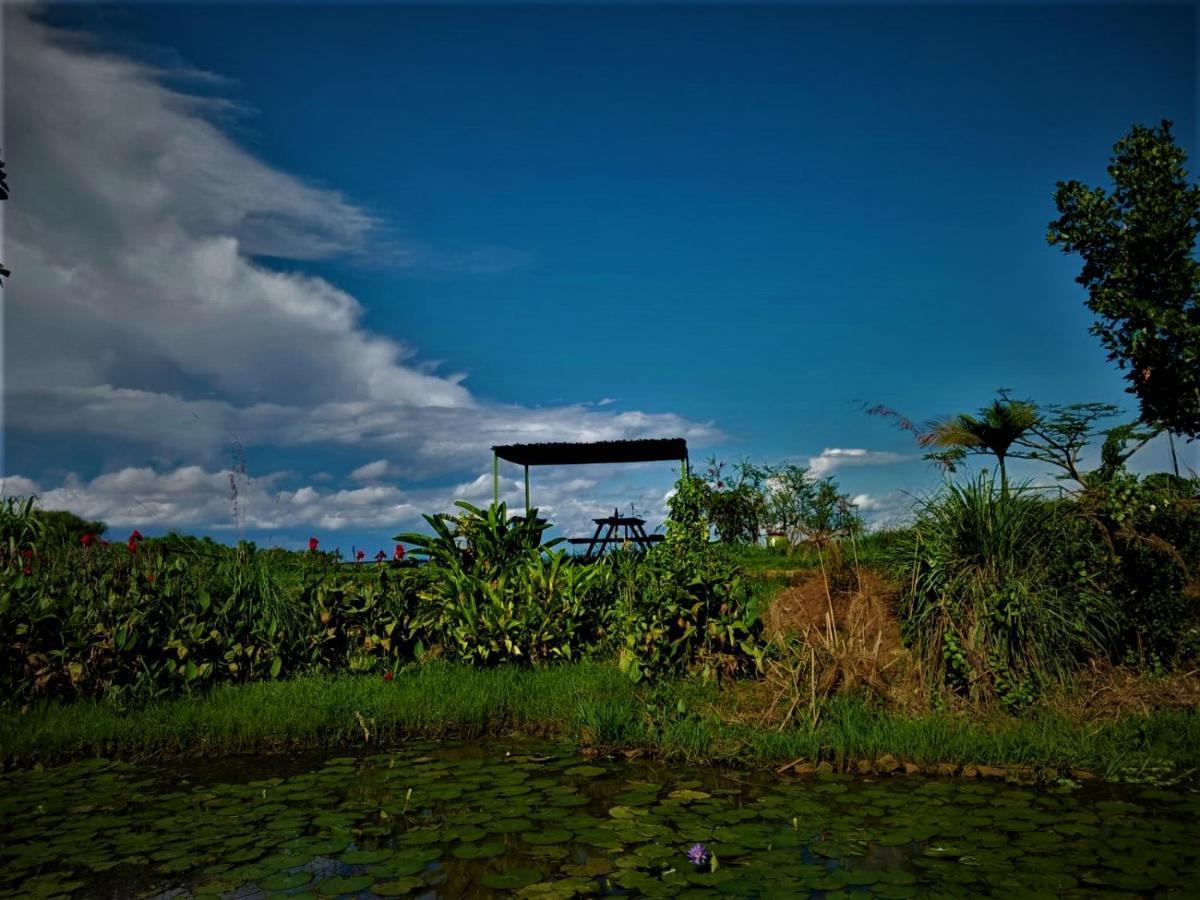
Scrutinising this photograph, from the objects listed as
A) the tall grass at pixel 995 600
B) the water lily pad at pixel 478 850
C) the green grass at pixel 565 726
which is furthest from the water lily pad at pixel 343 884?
the tall grass at pixel 995 600

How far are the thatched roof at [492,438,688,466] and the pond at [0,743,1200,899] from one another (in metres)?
9.75

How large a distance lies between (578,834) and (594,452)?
1206 centimetres

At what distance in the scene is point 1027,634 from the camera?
6.56 meters

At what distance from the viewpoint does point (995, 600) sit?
660 cm

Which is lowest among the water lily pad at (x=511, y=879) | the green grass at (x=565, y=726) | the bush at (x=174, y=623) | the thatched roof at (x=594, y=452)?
the water lily pad at (x=511, y=879)

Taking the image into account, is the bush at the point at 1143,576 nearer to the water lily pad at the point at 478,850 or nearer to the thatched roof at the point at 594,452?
the water lily pad at the point at 478,850

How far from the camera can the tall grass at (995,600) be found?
257 inches

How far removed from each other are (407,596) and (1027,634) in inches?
219

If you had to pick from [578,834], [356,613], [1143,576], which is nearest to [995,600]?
[1143,576]

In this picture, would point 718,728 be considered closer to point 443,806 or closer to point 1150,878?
point 443,806

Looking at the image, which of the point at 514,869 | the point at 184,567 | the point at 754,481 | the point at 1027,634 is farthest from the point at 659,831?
the point at 754,481

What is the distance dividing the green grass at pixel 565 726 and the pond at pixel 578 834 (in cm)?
33

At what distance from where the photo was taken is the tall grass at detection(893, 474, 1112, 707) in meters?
6.54

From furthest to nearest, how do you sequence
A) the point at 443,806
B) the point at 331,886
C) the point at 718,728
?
the point at 718,728 < the point at 443,806 < the point at 331,886
